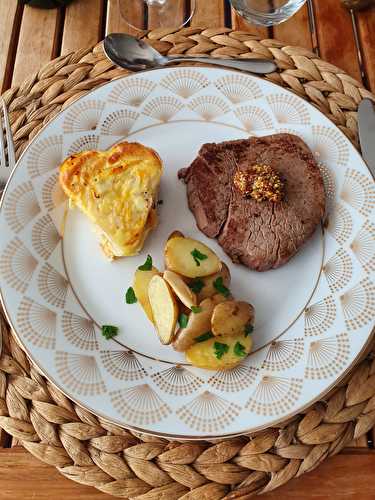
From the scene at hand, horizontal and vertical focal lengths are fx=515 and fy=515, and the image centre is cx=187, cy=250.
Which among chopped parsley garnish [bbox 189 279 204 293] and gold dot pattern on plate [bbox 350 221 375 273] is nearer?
chopped parsley garnish [bbox 189 279 204 293]

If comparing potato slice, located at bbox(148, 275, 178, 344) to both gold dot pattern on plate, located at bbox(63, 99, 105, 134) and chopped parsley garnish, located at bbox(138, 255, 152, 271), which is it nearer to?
chopped parsley garnish, located at bbox(138, 255, 152, 271)

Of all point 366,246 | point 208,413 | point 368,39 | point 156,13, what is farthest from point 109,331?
point 368,39

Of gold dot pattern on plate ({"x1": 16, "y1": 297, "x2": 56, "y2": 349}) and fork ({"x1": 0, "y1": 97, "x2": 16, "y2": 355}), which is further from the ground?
fork ({"x1": 0, "y1": 97, "x2": 16, "y2": 355})

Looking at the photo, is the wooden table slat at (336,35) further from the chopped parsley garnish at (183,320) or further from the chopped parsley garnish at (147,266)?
the chopped parsley garnish at (183,320)

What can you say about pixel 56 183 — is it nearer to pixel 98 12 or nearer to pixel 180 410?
pixel 180 410

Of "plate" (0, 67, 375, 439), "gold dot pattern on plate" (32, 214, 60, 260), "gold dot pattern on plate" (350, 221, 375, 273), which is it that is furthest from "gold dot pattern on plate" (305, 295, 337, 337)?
"gold dot pattern on plate" (32, 214, 60, 260)

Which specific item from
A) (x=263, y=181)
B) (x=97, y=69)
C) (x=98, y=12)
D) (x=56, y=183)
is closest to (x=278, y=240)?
(x=263, y=181)
